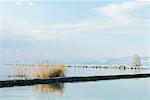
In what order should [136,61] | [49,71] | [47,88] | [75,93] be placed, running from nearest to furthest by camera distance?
[75,93], [47,88], [49,71], [136,61]

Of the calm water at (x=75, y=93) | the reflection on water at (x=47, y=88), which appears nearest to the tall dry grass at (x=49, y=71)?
the reflection on water at (x=47, y=88)

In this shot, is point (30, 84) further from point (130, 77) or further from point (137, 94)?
point (130, 77)

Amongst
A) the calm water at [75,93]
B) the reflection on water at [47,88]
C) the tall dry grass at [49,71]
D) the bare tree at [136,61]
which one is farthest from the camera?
the bare tree at [136,61]

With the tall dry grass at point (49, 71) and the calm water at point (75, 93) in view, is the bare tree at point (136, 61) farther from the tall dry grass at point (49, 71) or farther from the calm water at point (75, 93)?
the calm water at point (75, 93)

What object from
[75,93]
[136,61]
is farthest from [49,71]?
[136,61]

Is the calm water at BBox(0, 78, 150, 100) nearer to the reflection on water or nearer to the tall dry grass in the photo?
the reflection on water

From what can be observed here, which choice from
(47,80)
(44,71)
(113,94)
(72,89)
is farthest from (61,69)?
(113,94)

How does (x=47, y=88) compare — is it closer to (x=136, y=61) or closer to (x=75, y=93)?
(x=75, y=93)

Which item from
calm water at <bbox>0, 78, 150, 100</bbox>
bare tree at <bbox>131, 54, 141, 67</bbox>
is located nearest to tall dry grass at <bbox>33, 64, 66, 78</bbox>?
calm water at <bbox>0, 78, 150, 100</bbox>

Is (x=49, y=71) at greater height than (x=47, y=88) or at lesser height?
greater

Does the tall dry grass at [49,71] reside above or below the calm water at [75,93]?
above

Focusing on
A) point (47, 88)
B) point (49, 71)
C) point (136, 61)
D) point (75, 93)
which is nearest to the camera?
point (75, 93)

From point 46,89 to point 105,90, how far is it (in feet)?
8.60

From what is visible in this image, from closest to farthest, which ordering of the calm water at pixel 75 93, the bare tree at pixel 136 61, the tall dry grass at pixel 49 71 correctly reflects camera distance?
the calm water at pixel 75 93 < the tall dry grass at pixel 49 71 < the bare tree at pixel 136 61
